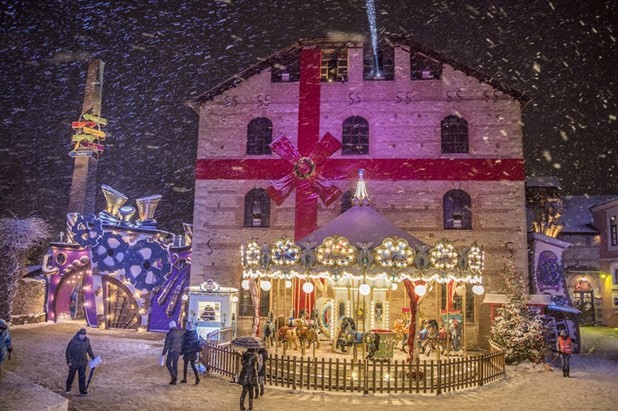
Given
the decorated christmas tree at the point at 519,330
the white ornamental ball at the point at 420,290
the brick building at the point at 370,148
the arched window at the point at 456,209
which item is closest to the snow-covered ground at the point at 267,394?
the decorated christmas tree at the point at 519,330

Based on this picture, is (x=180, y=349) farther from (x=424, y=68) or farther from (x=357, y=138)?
(x=424, y=68)

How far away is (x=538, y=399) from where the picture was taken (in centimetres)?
1239

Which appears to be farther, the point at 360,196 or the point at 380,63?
the point at 380,63

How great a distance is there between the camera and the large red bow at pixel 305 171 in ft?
68.8

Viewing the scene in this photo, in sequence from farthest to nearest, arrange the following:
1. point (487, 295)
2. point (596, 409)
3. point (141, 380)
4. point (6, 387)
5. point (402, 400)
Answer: point (487, 295)
point (141, 380)
point (402, 400)
point (596, 409)
point (6, 387)

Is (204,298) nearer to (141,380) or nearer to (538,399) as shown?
(141,380)

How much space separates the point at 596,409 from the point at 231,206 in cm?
1540

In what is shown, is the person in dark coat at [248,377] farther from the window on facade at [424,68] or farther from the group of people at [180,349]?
the window on facade at [424,68]

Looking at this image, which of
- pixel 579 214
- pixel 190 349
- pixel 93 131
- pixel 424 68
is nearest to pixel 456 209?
pixel 424 68

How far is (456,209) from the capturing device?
21.0 metres

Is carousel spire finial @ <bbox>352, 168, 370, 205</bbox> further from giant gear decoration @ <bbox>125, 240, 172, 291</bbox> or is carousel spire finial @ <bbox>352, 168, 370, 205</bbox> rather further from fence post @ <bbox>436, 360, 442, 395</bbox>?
giant gear decoration @ <bbox>125, 240, 172, 291</bbox>

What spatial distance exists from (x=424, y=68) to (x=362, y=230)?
977 cm

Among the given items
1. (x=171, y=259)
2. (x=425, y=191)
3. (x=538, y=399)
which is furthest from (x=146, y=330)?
(x=538, y=399)

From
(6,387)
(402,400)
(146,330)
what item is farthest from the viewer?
(146,330)
